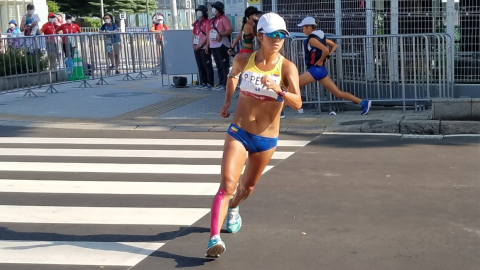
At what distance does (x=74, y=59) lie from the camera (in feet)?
63.7

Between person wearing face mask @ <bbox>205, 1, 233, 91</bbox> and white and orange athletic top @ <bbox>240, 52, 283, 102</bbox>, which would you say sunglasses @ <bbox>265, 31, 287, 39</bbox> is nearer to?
white and orange athletic top @ <bbox>240, 52, 283, 102</bbox>

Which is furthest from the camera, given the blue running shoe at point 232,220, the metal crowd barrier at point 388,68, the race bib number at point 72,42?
the race bib number at point 72,42

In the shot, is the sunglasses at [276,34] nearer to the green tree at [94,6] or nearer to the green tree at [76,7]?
the green tree at [94,6]

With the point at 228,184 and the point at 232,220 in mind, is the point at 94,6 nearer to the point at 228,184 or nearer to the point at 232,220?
the point at 232,220

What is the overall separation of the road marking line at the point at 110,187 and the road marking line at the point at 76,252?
179cm

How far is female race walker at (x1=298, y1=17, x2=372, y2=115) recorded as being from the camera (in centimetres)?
1217

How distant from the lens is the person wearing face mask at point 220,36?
1655 centimetres

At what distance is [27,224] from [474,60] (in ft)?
30.3

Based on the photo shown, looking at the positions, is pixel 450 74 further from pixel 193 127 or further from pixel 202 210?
pixel 202 210

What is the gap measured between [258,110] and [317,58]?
6.57 meters

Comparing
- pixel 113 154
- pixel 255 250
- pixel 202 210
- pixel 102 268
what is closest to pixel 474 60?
pixel 113 154

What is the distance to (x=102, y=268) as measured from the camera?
219 inches

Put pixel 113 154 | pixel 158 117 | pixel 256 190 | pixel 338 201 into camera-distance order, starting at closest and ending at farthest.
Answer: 1. pixel 338 201
2. pixel 256 190
3. pixel 113 154
4. pixel 158 117

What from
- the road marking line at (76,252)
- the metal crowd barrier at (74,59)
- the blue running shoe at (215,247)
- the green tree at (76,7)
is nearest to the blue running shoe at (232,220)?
the road marking line at (76,252)
